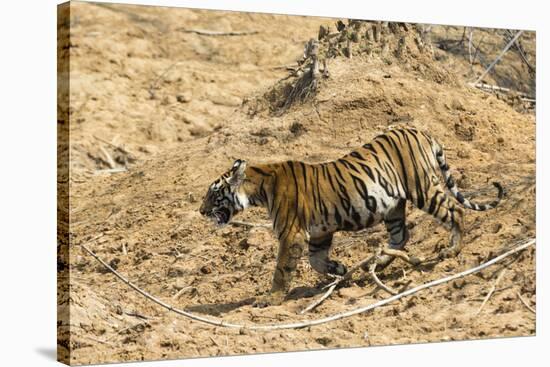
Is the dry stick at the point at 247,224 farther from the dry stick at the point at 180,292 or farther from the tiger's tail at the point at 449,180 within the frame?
the tiger's tail at the point at 449,180

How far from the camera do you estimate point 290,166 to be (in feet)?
33.1

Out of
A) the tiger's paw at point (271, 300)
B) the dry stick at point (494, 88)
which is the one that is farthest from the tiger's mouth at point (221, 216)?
the dry stick at point (494, 88)

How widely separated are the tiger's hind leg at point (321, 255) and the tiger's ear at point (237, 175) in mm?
754

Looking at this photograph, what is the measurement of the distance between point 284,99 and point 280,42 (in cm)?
55

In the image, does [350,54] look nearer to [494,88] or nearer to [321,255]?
[494,88]

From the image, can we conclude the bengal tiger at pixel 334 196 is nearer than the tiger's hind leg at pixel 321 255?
Yes

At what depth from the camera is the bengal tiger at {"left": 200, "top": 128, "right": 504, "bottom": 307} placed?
32.5ft

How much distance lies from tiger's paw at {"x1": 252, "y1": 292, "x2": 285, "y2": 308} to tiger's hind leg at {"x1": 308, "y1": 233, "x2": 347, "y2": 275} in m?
0.39

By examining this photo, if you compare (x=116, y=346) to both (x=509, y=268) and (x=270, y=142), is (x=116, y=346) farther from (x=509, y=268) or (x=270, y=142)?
(x=509, y=268)

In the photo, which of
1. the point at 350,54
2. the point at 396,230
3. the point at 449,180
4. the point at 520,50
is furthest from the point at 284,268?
the point at 520,50

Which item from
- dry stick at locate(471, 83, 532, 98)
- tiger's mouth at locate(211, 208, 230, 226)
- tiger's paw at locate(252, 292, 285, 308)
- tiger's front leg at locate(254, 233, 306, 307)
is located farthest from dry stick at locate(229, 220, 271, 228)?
dry stick at locate(471, 83, 532, 98)

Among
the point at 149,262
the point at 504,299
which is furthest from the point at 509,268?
the point at 149,262

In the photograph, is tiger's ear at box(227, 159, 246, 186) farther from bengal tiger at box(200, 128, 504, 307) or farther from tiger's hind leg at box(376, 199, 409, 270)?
tiger's hind leg at box(376, 199, 409, 270)

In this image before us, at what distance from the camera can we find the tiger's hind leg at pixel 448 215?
10.5 metres
